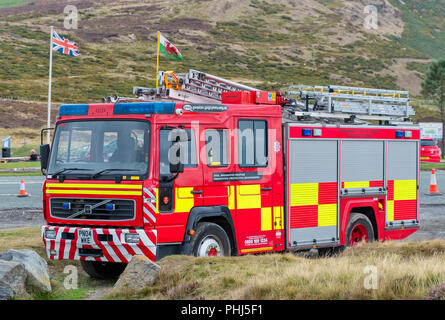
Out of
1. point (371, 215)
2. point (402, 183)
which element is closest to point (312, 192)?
point (371, 215)

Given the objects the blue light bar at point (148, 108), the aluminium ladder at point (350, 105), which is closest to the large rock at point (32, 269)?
the blue light bar at point (148, 108)

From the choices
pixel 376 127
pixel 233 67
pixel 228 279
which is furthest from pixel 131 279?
pixel 233 67

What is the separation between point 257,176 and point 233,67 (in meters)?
92.6

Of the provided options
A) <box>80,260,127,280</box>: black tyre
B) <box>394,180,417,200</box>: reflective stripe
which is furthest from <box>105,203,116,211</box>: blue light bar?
<box>394,180,417,200</box>: reflective stripe

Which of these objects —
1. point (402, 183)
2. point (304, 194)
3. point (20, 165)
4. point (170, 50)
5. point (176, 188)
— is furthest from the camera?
point (20, 165)

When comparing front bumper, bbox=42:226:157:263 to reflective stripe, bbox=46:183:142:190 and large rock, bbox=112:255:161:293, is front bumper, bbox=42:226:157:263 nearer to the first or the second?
reflective stripe, bbox=46:183:142:190

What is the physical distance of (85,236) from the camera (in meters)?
9.80

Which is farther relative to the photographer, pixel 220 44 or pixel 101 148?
pixel 220 44

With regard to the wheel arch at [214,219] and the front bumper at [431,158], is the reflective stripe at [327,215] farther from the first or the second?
the front bumper at [431,158]

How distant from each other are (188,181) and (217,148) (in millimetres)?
753

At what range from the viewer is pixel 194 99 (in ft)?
39.6

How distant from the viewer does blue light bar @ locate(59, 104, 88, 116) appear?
10334 mm

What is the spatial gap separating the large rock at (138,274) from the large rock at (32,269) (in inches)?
37.3

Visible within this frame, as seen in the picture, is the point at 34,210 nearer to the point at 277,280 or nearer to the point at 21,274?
the point at 21,274
